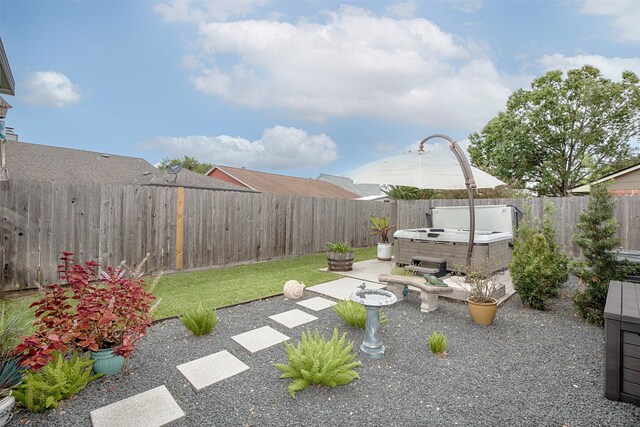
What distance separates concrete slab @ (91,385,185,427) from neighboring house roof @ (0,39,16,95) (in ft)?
14.6

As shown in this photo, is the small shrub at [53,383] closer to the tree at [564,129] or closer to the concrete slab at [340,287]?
the concrete slab at [340,287]

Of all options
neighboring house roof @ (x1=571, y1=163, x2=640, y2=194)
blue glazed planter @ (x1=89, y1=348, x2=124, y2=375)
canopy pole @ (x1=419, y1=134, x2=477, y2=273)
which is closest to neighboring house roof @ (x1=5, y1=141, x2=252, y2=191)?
blue glazed planter @ (x1=89, y1=348, x2=124, y2=375)

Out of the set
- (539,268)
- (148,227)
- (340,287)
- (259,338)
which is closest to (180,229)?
(148,227)

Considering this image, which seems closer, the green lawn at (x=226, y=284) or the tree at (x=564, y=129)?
the green lawn at (x=226, y=284)

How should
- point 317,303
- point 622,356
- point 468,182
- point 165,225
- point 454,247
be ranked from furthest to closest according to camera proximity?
point 165,225, point 454,247, point 468,182, point 317,303, point 622,356

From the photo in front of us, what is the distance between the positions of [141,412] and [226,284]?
133 inches

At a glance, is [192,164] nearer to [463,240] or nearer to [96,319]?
[463,240]

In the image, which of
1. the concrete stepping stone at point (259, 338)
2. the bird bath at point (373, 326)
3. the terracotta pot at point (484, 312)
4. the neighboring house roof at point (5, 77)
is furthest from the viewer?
the neighboring house roof at point (5, 77)

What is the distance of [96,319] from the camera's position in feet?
7.26

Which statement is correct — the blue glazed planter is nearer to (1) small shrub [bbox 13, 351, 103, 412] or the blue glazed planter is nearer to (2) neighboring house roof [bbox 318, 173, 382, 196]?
(1) small shrub [bbox 13, 351, 103, 412]

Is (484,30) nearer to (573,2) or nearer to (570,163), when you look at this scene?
(573,2)

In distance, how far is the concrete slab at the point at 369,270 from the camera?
235 inches

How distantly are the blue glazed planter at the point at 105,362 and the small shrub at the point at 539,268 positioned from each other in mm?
4647

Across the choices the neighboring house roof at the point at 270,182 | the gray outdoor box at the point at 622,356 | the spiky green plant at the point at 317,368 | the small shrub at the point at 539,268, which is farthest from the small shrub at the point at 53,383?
the neighboring house roof at the point at 270,182
